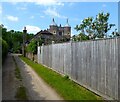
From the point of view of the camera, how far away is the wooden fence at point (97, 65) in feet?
28.1

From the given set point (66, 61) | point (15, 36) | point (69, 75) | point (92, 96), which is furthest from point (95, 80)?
point (15, 36)

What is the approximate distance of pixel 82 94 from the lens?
10445mm

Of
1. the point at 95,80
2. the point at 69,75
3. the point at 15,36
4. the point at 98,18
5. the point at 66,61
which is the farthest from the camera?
the point at 15,36

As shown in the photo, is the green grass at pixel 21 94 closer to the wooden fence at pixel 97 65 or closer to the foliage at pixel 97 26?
the wooden fence at pixel 97 65

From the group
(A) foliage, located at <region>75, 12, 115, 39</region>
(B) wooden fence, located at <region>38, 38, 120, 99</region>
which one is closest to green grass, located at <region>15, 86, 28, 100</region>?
(B) wooden fence, located at <region>38, 38, 120, 99</region>

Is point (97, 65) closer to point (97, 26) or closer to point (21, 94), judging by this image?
point (21, 94)

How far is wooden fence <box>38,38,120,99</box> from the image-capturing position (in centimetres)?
856

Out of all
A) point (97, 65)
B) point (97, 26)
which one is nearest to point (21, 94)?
point (97, 65)

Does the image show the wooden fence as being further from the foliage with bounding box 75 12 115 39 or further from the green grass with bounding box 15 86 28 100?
the foliage with bounding box 75 12 115 39

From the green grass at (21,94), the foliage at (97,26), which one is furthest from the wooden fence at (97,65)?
the foliage at (97,26)

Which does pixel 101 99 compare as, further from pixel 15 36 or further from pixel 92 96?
pixel 15 36

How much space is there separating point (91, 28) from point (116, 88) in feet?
87.7

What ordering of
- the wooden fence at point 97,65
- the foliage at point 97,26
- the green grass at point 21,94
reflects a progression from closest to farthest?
the wooden fence at point 97,65 → the green grass at point 21,94 → the foliage at point 97,26

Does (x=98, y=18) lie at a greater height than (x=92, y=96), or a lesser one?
greater
